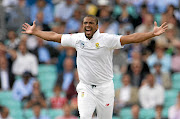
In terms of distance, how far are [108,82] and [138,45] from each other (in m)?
6.44

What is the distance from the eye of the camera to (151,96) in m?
13.7

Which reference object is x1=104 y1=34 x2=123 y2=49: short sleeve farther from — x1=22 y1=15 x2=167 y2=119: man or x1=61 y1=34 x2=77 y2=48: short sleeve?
x1=61 y1=34 x2=77 y2=48: short sleeve

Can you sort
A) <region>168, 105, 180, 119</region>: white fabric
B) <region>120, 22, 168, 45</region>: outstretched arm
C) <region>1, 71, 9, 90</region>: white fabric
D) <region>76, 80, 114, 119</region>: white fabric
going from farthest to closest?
<region>1, 71, 9, 90</region>: white fabric
<region>168, 105, 180, 119</region>: white fabric
<region>76, 80, 114, 119</region>: white fabric
<region>120, 22, 168, 45</region>: outstretched arm

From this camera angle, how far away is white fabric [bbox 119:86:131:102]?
45.1 feet

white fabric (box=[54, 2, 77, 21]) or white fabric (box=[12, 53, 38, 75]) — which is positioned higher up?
white fabric (box=[54, 2, 77, 21])

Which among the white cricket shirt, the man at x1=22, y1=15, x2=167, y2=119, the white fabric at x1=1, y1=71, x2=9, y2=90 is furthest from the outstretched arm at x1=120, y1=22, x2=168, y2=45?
the white fabric at x1=1, y1=71, x2=9, y2=90

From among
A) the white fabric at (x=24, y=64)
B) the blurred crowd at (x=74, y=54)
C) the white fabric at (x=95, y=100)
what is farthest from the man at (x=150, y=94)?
the white fabric at (x=95, y=100)

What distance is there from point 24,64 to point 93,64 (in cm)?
648

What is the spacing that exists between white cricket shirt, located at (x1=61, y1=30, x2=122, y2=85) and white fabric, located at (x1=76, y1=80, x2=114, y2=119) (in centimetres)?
12

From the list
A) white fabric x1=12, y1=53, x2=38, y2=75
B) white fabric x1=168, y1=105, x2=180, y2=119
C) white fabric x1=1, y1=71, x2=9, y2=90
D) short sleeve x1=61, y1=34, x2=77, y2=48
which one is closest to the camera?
short sleeve x1=61, y1=34, x2=77, y2=48

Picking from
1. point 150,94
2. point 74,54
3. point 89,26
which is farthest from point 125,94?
point 89,26

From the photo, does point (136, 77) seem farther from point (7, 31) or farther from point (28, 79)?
point (7, 31)

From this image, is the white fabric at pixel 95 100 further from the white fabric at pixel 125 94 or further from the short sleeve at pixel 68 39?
the white fabric at pixel 125 94

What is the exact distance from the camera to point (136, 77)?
14.1m
